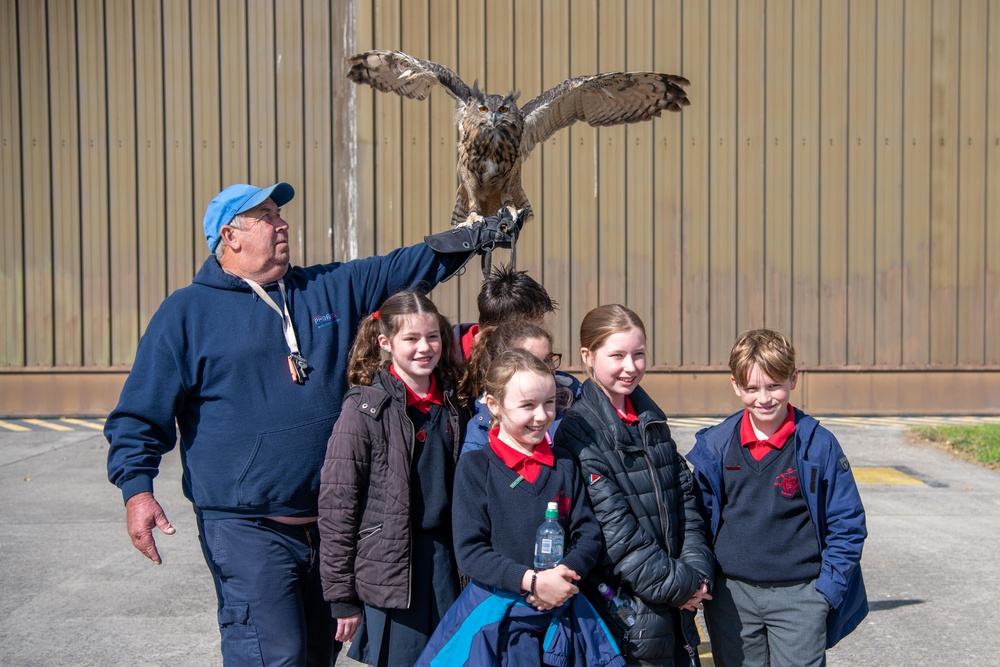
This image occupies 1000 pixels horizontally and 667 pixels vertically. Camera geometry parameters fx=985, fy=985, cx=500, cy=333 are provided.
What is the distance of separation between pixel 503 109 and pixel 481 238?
1484 millimetres

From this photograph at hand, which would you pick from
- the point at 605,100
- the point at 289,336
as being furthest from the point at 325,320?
the point at 605,100

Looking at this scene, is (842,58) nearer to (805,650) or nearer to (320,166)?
(320,166)

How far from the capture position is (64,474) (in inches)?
314

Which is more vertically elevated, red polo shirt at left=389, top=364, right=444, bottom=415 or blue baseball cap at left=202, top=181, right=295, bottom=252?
blue baseball cap at left=202, top=181, right=295, bottom=252

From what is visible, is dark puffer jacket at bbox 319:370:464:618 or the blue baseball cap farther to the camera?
the blue baseball cap

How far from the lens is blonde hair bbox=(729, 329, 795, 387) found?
2.82 m

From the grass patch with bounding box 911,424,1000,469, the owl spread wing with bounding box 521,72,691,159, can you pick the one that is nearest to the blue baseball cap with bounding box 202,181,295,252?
the owl spread wing with bounding box 521,72,691,159

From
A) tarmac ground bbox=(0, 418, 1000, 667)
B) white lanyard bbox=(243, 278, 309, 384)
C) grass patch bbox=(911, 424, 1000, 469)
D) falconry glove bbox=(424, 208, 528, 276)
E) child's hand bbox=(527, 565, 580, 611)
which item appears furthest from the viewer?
grass patch bbox=(911, 424, 1000, 469)

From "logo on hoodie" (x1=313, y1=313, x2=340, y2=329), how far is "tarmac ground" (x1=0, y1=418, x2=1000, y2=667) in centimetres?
184

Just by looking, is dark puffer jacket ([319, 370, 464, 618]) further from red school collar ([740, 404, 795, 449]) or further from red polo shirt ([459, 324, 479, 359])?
red school collar ([740, 404, 795, 449])

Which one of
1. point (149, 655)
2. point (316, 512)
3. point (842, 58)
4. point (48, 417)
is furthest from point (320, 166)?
point (316, 512)

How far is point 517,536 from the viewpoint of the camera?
8.32 ft

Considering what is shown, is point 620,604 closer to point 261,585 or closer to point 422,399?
point 422,399

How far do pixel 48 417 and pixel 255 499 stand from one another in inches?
384
